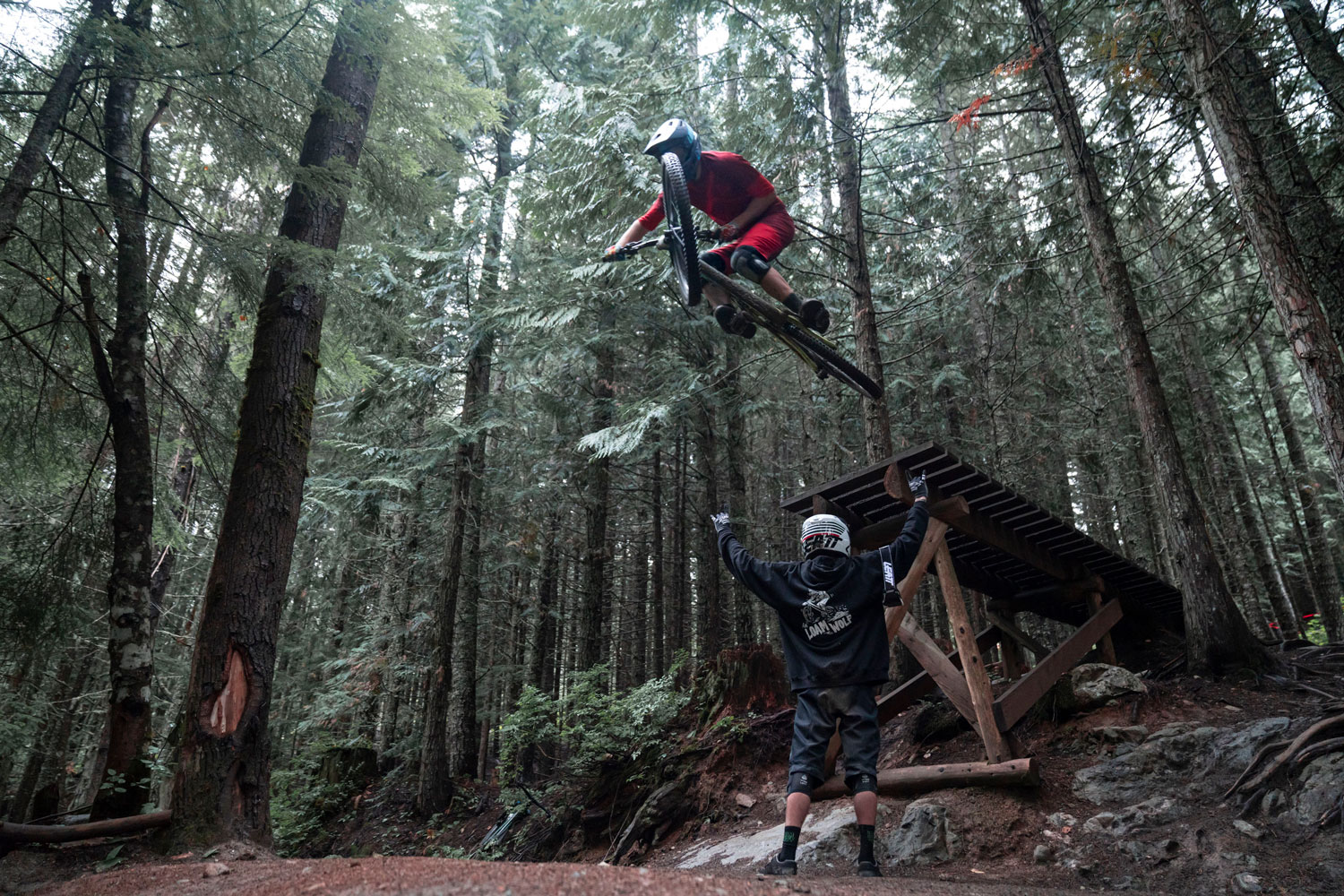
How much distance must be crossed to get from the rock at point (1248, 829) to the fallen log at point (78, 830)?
700 centimetres

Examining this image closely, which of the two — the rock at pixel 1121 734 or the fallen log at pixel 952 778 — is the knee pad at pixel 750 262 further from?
the rock at pixel 1121 734

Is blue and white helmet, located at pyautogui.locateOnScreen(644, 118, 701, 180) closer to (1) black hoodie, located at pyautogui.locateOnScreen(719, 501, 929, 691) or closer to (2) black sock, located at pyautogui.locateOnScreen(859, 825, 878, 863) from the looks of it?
(1) black hoodie, located at pyautogui.locateOnScreen(719, 501, 929, 691)

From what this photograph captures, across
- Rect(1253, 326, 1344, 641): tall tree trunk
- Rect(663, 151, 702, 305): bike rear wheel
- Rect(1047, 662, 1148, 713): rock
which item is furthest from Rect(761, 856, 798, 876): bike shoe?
Rect(1253, 326, 1344, 641): tall tree trunk

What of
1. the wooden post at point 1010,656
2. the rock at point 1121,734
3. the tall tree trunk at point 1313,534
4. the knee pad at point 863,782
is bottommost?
the knee pad at point 863,782

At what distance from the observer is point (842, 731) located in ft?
14.0

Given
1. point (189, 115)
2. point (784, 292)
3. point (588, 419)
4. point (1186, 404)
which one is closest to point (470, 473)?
point (588, 419)

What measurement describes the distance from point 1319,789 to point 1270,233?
3919 mm

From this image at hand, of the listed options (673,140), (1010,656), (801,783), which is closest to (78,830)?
(801,783)

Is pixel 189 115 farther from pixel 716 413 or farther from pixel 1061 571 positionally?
pixel 1061 571

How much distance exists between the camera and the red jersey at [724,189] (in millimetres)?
6172

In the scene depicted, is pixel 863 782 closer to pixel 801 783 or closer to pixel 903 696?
pixel 801 783

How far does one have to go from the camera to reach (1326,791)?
464 centimetres

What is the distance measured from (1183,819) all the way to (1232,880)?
80cm

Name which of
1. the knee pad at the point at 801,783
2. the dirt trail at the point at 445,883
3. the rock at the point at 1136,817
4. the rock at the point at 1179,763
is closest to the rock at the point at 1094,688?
the rock at the point at 1179,763
